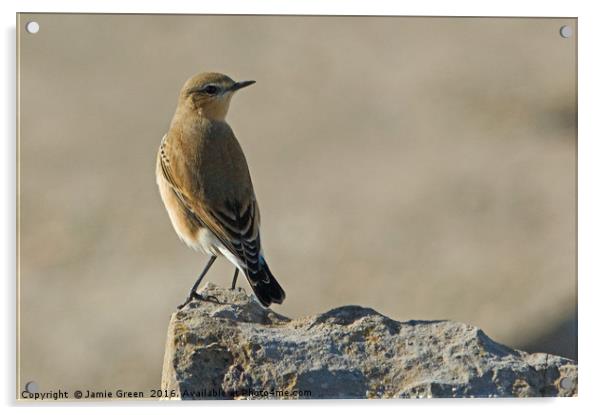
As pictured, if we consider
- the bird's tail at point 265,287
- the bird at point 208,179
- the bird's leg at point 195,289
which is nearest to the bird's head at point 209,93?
the bird at point 208,179

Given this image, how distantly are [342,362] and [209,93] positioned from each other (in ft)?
5.80

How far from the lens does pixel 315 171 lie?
305 inches

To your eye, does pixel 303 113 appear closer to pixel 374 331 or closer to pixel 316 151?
pixel 316 151

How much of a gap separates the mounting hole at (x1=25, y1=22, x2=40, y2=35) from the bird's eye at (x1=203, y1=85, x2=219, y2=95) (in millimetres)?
998

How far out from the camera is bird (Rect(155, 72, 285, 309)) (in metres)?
6.96

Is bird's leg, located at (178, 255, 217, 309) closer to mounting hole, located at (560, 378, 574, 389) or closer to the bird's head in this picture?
the bird's head

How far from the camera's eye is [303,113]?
24.7 feet

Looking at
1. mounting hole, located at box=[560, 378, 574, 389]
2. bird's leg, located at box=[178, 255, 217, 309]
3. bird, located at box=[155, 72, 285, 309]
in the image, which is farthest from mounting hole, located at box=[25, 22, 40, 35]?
mounting hole, located at box=[560, 378, 574, 389]

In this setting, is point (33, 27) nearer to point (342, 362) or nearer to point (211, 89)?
point (211, 89)

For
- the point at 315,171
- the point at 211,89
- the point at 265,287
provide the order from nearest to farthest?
the point at 265,287, the point at 211,89, the point at 315,171

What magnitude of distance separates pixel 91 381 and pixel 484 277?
2.32m

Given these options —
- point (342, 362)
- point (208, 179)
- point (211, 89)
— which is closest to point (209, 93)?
point (211, 89)

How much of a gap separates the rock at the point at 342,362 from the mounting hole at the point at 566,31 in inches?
70.8

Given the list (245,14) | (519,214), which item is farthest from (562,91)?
(245,14)
